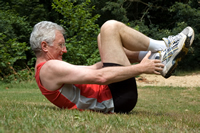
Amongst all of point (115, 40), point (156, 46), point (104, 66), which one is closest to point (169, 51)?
point (156, 46)

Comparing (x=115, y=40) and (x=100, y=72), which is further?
(x=115, y=40)

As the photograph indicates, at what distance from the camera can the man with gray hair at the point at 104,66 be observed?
2.73m

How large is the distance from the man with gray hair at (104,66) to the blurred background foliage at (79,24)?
23.1 feet

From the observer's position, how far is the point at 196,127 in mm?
2375

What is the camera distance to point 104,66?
2.94 m

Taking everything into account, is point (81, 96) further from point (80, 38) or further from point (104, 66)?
point (80, 38)

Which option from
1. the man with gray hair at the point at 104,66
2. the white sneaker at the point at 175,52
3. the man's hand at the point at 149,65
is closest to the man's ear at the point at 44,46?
the man with gray hair at the point at 104,66

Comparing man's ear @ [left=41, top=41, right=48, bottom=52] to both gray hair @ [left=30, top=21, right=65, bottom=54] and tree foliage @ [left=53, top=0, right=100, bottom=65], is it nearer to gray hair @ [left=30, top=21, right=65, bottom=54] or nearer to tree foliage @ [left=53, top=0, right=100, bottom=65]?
gray hair @ [left=30, top=21, right=65, bottom=54]

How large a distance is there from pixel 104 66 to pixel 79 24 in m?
8.68

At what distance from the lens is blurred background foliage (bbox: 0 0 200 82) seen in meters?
10.4

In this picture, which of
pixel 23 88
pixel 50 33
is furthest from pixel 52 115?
pixel 23 88

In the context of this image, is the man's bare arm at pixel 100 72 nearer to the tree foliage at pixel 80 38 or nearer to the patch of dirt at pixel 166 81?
the patch of dirt at pixel 166 81

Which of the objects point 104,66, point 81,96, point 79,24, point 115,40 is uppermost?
point 115,40

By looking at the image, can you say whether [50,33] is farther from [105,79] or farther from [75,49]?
[75,49]
